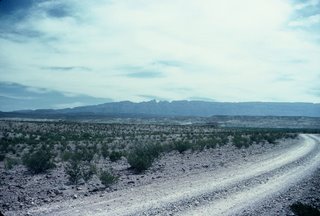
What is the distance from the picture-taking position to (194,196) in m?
12.4

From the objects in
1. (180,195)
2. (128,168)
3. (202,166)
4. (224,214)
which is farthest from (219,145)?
(224,214)

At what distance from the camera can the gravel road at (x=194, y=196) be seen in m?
10.6

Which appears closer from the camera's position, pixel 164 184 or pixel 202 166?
pixel 164 184

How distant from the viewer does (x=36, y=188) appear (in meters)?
14.0

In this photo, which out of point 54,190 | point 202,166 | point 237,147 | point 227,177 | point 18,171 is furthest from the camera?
point 237,147

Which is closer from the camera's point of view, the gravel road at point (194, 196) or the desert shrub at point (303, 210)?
the desert shrub at point (303, 210)

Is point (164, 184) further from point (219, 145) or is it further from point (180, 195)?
point (219, 145)

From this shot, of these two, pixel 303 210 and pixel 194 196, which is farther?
pixel 194 196

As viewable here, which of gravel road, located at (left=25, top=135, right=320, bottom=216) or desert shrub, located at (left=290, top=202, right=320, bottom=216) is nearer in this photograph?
desert shrub, located at (left=290, top=202, right=320, bottom=216)

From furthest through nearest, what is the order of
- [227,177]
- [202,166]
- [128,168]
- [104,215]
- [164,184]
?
[202,166]
[128,168]
[227,177]
[164,184]
[104,215]

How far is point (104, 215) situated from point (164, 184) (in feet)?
18.2

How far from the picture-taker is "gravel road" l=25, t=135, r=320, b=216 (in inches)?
416

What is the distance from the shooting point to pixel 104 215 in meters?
9.95

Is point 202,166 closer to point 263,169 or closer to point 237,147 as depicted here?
point 263,169
